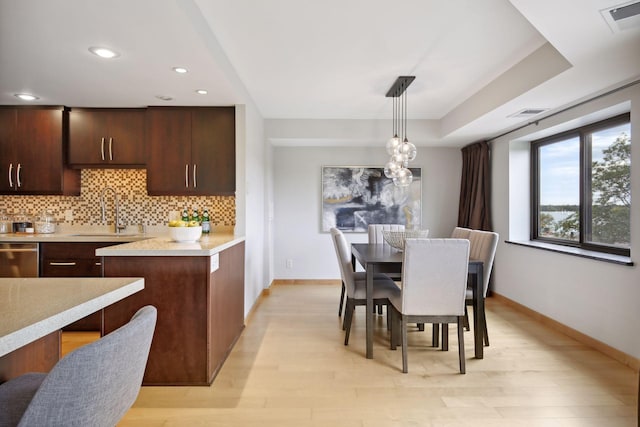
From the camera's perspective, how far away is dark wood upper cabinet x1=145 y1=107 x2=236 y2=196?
3.48m

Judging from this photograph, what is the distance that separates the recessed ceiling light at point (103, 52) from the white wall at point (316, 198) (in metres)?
3.12

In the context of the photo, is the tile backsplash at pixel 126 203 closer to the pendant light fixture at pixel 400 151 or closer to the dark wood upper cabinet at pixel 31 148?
the dark wood upper cabinet at pixel 31 148

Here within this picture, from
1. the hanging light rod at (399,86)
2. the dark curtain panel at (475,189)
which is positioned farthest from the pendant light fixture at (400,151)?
the dark curtain panel at (475,189)

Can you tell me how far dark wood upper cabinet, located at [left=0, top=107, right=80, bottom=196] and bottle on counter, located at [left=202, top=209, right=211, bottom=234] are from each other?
1404 millimetres

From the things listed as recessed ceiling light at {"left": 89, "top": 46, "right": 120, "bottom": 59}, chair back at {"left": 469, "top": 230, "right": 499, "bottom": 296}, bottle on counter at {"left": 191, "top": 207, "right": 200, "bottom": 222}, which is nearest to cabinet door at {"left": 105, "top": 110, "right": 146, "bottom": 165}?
bottle on counter at {"left": 191, "top": 207, "right": 200, "bottom": 222}

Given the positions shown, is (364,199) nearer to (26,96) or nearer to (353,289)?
(353,289)

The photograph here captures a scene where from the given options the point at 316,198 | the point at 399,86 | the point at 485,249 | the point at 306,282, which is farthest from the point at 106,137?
the point at 485,249

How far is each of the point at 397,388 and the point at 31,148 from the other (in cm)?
397

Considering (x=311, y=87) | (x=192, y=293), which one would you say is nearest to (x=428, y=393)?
(x=192, y=293)

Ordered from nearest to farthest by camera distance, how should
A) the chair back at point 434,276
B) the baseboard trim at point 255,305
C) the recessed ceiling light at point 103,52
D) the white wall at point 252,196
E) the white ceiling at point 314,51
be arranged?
the white ceiling at point 314,51, the recessed ceiling light at point 103,52, the chair back at point 434,276, the white wall at point 252,196, the baseboard trim at point 255,305

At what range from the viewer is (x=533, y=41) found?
Result: 255 cm

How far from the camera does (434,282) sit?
2.50 m

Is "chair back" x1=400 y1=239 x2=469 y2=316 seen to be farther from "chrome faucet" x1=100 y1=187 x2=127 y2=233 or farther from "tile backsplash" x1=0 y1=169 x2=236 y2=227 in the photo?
"chrome faucet" x1=100 y1=187 x2=127 y2=233

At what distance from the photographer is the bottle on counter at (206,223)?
3730mm
